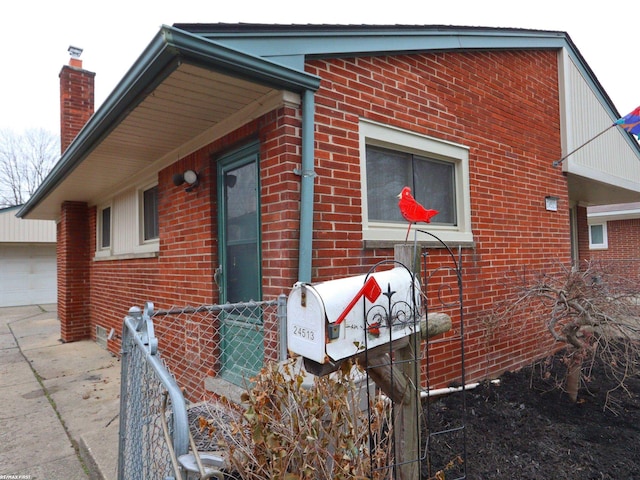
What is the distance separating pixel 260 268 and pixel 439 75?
2848 millimetres

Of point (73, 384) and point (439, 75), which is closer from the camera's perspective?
point (439, 75)

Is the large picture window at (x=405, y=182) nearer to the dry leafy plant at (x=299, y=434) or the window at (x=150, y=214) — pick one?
the dry leafy plant at (x=299, y=434)

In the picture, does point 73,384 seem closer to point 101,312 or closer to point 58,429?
point 58,429

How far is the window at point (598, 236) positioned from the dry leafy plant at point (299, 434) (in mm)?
19053

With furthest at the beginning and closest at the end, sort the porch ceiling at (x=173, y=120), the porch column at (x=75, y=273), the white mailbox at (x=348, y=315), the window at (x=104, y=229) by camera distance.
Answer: the porch column at (x=75, y=273)
the window at (x=104, y=229)
the porch ceiling at (x=173, y=120)
the white mailbox at (x=348, y=315)

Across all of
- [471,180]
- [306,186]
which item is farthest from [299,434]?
[471,180]

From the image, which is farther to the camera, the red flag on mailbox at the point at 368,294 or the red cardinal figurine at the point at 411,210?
the red cardinal figurine at the point at 411,210

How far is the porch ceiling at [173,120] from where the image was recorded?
292cm

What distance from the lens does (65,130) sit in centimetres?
794

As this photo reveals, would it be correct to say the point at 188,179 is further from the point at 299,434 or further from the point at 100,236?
the point at 100,236

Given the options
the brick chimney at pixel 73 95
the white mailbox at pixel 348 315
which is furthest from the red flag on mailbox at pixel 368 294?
the brick chimney at pixel 73 95

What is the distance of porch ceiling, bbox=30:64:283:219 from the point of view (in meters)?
2.92

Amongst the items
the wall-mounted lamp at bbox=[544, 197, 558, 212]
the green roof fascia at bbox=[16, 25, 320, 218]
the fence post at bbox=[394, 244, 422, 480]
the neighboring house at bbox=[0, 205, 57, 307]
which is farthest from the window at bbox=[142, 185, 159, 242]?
the neighboring house at bbox=[0, 205, 57, 307]

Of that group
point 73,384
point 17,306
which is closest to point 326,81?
point 73,384
